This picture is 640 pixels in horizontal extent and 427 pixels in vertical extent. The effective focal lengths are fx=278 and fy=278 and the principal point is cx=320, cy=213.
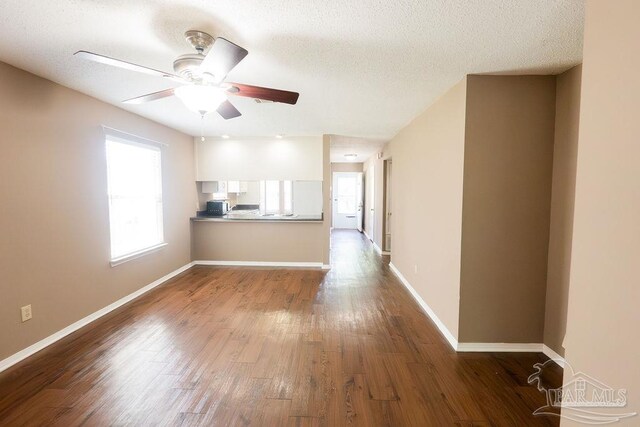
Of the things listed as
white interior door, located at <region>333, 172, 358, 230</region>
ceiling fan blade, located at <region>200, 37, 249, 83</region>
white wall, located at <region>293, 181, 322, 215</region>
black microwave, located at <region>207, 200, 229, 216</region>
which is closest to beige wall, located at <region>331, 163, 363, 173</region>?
white interior door, located at <region>333, 172, 358, 230</region>

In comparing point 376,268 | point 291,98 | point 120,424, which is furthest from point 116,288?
point 376,268

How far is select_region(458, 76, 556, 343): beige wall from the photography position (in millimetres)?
2346

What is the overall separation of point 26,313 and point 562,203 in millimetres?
4557

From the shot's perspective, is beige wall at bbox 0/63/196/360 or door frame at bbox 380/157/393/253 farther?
door frame at bbox 380/157/393/253

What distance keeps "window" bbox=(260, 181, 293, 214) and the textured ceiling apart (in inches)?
115

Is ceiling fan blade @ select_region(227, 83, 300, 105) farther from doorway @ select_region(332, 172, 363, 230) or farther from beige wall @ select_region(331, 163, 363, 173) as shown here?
doorway @ select_region(332, 172, 363, 230)

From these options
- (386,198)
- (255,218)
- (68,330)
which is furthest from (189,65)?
(386,198)

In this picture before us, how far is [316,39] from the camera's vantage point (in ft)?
6.03

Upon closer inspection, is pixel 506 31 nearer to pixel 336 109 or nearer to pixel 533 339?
pixel 336 109

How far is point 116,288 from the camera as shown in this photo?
3379mm

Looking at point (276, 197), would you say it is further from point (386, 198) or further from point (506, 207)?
point (506, 207)

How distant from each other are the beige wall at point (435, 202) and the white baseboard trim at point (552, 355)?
0.76m

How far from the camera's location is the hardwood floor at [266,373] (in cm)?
177

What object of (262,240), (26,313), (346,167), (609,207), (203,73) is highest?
(346,167)
